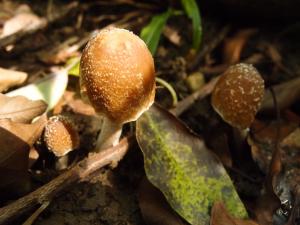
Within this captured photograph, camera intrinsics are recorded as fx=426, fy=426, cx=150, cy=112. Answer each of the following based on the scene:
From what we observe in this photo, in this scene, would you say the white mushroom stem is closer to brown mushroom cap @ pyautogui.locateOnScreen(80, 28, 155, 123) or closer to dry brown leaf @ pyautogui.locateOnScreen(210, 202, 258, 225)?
brown mushroom cap @ pyautogui.locateOnScreen(80, 28, 155, 123)

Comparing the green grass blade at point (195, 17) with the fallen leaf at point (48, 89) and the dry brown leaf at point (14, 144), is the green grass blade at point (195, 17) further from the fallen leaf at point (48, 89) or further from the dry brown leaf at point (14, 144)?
the dry brown leaf at point (14, 144)

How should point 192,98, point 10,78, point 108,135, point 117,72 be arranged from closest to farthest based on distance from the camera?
point 117,72, point 108,135, point 10,78, point 192,98

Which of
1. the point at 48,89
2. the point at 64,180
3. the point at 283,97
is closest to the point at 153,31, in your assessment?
the point at 48,89

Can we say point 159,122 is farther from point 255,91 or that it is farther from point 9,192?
point 9,192

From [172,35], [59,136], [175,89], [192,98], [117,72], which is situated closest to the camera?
[117,72]

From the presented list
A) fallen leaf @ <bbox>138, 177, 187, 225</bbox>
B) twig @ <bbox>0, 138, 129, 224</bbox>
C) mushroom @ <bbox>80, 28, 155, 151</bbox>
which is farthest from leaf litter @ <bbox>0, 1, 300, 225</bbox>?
mushroom @ <bbox>80, 28, 155, 151</bbox>

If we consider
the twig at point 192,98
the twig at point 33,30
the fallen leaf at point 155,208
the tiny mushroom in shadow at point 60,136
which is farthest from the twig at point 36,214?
the twig at point 33,30

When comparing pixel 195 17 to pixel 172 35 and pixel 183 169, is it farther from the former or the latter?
pixel 183 169
